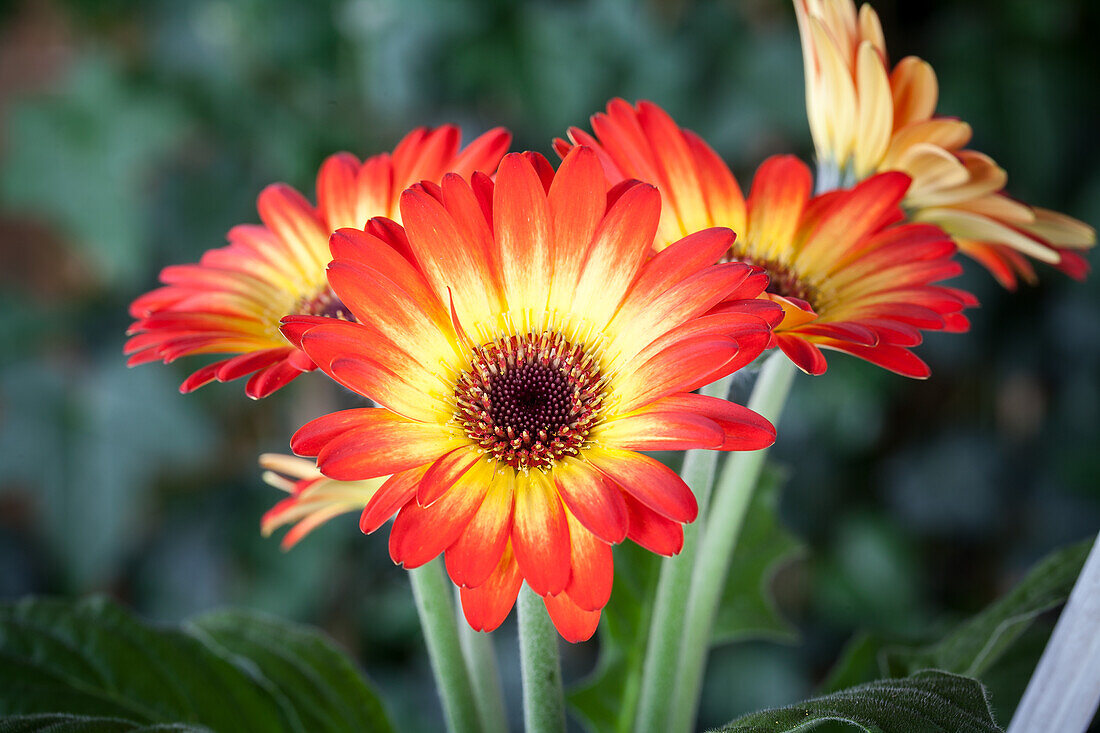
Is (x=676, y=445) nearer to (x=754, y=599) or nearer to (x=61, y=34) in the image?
(x=754, y=599)

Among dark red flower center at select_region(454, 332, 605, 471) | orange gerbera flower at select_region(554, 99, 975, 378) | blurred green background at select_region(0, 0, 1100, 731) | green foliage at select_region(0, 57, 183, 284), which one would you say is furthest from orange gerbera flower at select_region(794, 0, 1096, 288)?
green foliage at select_region(0, 57, 183, 284)

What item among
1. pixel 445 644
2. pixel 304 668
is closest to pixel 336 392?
pixel 304 668

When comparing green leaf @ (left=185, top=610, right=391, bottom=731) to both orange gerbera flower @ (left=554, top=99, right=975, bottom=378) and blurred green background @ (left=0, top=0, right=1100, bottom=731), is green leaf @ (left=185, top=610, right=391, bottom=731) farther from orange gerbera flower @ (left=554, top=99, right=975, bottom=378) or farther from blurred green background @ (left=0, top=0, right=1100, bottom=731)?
blurred green background @ (left=0, top=0, right=1100, bottom=731)

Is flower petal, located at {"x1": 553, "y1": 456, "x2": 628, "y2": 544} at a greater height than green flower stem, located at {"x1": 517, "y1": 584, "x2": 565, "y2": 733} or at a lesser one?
greater

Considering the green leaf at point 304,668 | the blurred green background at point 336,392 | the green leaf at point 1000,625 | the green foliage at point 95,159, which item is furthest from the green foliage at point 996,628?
the green foliage at point 95,159

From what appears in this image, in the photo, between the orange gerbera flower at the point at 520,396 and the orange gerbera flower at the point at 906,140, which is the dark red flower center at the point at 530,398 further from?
the orange gerbera flower at the point at 906,140

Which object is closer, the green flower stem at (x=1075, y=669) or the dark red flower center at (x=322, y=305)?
the green flower stem at (x=1075, y=669)

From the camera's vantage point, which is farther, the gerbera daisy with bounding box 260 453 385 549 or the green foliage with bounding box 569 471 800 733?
the green foliage with bounding box 569 471 800 733
